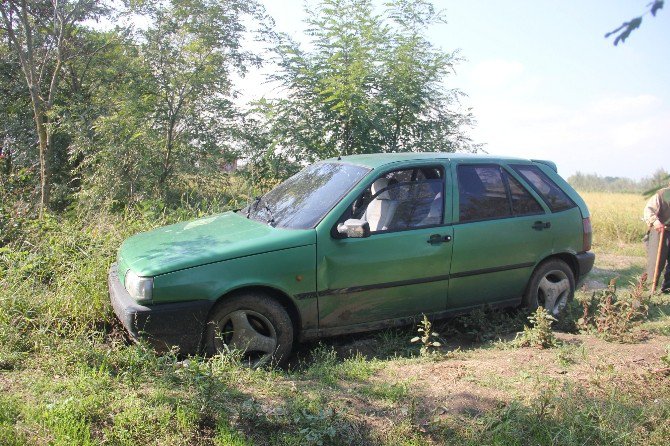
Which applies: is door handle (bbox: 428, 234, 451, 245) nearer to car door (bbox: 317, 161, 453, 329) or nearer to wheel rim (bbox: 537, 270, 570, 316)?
car door (bbox: 317, 161, 453, 329)

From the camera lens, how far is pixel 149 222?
679cm

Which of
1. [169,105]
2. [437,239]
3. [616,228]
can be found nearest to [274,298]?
[437,239]

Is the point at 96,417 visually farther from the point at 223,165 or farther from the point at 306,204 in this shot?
the point at 223,165

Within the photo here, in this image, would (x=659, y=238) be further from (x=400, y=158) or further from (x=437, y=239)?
(x=400, y=158)

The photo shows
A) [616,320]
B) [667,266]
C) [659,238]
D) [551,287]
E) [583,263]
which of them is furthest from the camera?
[667,266]

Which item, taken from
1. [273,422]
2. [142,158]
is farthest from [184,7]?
[273,422]

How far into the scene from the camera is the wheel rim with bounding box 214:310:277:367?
4.29 m

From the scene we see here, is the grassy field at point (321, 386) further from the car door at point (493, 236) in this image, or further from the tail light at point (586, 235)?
the tail light at point (586, 235)

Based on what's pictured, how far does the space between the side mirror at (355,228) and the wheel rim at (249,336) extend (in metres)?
0.93

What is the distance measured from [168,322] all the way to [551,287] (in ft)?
12.4

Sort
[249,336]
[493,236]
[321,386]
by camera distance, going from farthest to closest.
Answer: [493,236]
[249,336]
[321,386]

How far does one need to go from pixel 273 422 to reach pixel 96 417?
1027 mm

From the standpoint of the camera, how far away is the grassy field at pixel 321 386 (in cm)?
327

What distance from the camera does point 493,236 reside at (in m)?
5.33
